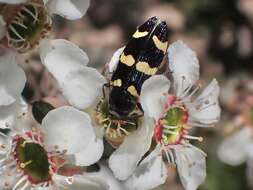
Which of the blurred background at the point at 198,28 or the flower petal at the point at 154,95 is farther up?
the flower petal at the point at 154,95

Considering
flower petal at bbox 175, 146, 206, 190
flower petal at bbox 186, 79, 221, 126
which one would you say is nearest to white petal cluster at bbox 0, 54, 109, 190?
flower petal at bbox 175, 146, 206, 190

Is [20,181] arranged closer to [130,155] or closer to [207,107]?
[130,155]

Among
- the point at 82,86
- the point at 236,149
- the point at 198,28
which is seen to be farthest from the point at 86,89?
the point at 198,28

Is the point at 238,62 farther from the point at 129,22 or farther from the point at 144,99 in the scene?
the point at 144,99

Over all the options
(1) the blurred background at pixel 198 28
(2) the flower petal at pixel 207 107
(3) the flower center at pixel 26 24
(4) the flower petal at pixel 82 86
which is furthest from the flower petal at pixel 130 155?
(1) the blurred background at pixel 198 28

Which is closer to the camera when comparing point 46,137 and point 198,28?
point 46,137

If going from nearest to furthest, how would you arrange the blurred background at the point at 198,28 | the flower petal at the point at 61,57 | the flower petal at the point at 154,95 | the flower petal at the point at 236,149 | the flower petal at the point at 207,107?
the flower petal at the point at 154,95 → the flower petal at the point at 61,57 → the flower petal at the point at 207,107 → the flower petal at the point at 236,149 → the blurred background at the point at 198,28

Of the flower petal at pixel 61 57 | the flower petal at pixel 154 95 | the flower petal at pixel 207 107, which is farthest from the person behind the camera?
the flower petal at pixel 207 107

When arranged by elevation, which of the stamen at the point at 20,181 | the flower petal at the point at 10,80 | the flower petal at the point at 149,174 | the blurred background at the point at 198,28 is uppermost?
the flower petal at the point at 10,80

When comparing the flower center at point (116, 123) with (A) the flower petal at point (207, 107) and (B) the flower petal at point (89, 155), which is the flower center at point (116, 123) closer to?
(B) the flower petal at point (89, 155)
